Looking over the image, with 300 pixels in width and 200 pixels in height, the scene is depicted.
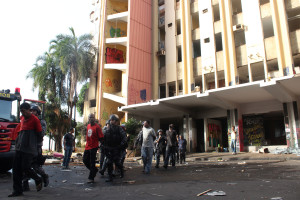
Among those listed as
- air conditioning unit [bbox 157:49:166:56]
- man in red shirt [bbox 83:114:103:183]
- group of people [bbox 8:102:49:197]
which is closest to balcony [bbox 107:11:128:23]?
air conditioning unit [bbox 157:49:166:56]

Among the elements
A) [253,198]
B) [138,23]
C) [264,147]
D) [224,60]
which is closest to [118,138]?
[253,198]

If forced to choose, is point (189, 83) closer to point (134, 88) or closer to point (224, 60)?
point (224, 60)

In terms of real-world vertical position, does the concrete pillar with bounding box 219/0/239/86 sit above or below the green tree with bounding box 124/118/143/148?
above

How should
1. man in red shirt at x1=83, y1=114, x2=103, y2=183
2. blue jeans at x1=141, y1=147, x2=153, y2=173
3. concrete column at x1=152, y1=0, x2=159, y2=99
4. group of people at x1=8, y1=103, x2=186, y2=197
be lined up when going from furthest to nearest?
1. concrete column at x1=152, y1=0, x2=159, y2=99
2. blue jeans at x1=141, y1=147, x2=153, y2=173
3. man in red shirt at x1=83, y1=114, x2=103, y2=183
4. group of people at x1=8, y1=103, x2=186, y2=197

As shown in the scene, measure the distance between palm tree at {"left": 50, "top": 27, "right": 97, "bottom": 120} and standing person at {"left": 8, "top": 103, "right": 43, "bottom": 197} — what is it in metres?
20.7

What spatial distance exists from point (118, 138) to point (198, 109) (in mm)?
15636

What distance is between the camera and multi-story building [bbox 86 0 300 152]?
17.2 metres

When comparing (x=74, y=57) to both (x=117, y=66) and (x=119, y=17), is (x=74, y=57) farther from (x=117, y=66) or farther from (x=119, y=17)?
(x=119, y=17)

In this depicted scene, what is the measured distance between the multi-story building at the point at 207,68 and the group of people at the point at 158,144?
6705 mm

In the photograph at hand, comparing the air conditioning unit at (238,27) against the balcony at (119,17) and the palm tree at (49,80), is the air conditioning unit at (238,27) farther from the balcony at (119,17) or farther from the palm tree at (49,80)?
the palm tree at (49,80)

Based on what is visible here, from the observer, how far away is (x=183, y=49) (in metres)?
22.8

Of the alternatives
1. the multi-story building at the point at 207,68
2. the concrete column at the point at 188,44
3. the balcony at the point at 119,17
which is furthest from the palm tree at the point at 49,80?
the concrete column at the point at 188,44

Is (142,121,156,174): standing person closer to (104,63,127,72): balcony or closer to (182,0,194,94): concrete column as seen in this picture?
(182,0,194,94): concrete column

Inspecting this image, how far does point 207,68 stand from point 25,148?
1830 centimetres
